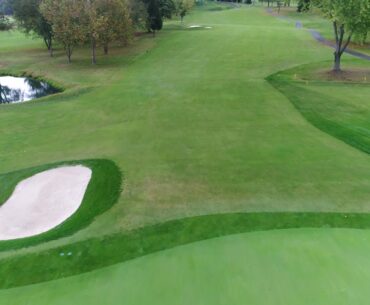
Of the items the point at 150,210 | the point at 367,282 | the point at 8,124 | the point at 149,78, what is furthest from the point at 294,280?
the point at 149,78

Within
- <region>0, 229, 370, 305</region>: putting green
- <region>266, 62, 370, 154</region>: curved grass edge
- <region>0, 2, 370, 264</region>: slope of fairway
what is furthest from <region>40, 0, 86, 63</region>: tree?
<region>0, 229, 370, 305</region>: putting green

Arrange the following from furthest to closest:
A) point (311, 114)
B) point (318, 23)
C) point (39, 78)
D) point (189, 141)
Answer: point (318, 23) < point (39, 78) < point (311, 114) < point (189, 141)

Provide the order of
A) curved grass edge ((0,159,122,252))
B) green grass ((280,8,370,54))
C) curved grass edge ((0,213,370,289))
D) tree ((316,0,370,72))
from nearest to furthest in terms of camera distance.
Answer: curved grass edge ((0,213,370,289)), curved grass edge ((0,159,122,252)), tree ((316,0,370,72)), green grass ((280,8,370,54))

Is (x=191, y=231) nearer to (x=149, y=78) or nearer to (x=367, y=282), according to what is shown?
(x=367, y=282)

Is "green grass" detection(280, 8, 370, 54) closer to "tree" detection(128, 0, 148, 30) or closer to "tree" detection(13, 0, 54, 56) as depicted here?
"tree" detection(128, 0, 148, 30)

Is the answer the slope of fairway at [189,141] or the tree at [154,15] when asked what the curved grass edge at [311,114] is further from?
the tree at [154,15]

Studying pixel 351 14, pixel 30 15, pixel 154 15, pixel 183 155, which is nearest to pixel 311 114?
pixel 183 155

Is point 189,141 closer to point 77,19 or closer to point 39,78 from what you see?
point 39,78
